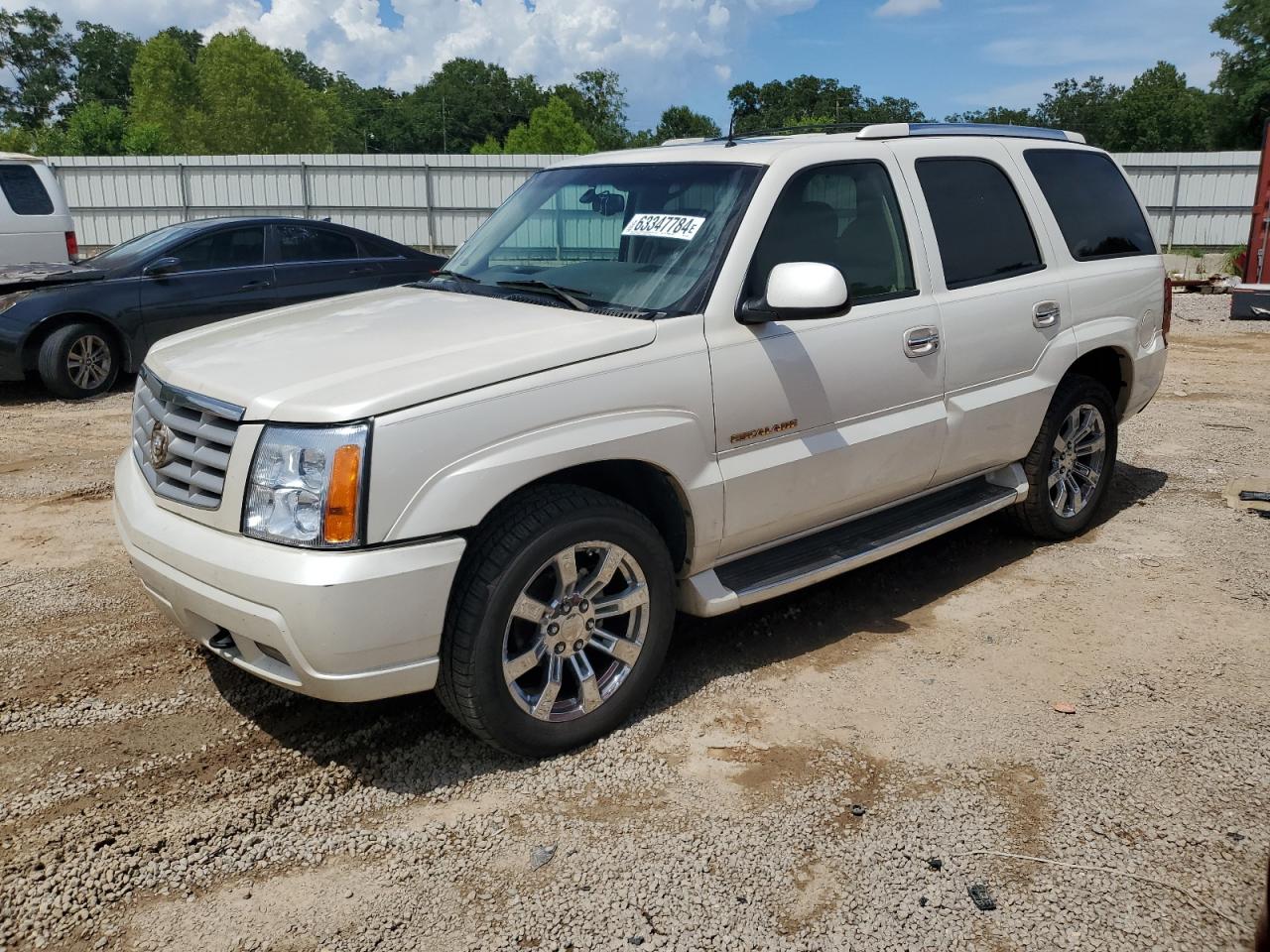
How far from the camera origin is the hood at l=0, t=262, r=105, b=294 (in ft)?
30.1

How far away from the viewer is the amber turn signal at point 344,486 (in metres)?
2.93

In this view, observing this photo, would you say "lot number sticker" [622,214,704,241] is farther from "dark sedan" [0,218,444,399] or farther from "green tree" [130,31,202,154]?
"green tree" [130,31,202,154]

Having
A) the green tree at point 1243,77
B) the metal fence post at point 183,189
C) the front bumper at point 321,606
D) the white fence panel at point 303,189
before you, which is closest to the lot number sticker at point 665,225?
the front bumper at point 321,606

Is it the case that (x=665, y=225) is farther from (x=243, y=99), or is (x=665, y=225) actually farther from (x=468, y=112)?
(x=468, y=112)

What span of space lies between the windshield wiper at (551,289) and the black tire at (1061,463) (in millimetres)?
2569

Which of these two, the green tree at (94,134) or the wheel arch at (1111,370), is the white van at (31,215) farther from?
the green tree at (94,134)

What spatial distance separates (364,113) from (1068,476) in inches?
4738

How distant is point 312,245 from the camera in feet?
34.1

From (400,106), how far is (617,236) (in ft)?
388

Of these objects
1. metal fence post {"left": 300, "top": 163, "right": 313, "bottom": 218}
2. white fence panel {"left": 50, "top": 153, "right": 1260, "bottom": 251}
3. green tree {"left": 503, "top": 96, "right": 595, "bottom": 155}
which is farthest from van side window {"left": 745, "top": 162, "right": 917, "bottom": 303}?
green tree {"left": 503, "top": 96, "right": 595, "bottom": 155}

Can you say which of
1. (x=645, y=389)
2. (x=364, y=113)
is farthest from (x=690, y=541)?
(x=364, y=113)

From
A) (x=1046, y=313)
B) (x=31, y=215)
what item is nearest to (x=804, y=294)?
(x=1046, y=313)

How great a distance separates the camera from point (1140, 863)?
2943 millimetres

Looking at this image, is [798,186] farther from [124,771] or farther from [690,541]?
[124,771]
